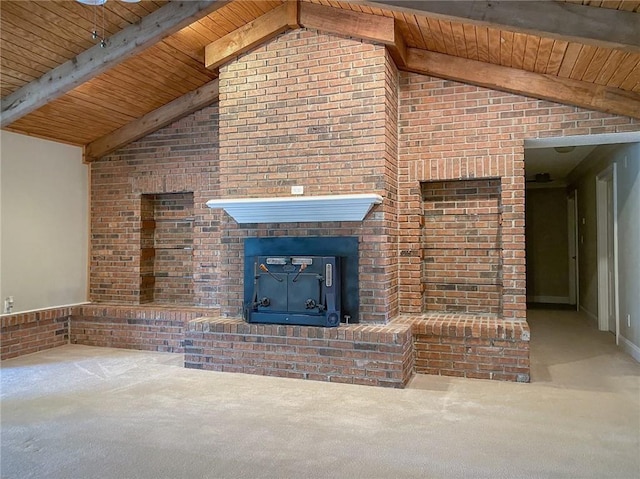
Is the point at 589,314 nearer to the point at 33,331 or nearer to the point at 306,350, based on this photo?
the point at 306,350

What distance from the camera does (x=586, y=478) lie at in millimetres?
2449

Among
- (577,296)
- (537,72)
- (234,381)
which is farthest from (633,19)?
(577,296)

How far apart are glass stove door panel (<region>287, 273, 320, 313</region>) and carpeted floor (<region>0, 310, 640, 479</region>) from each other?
67 cm

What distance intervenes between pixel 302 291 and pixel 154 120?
10.1ft

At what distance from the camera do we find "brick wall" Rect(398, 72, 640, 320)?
4.44m

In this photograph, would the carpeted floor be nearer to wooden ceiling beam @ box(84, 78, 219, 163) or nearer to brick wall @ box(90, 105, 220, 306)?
brick wall @ box(90, 105, 220, 306)

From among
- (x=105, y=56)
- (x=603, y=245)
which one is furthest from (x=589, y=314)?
(x=105, y=56)

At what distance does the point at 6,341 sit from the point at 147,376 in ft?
6.41

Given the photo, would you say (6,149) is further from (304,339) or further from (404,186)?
(404,186)

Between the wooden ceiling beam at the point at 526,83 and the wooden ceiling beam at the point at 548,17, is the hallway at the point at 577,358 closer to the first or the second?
the wooden ceiling beam at the point at 526,83

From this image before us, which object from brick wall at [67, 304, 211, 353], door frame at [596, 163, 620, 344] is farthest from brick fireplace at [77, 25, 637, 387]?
door frame at [596, 163, 620, 344]

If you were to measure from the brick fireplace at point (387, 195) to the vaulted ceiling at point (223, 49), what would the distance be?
0.17 meters

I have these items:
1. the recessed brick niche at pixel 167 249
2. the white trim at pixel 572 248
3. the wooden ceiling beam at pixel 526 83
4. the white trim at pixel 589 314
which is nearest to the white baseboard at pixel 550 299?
the white trim at pixel 572 248

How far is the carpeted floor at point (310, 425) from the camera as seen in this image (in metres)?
2.59
